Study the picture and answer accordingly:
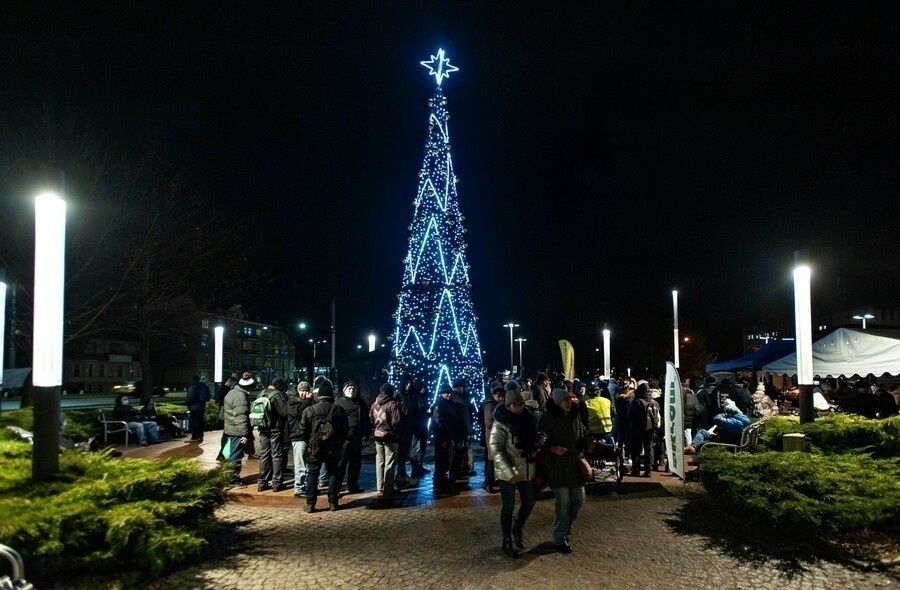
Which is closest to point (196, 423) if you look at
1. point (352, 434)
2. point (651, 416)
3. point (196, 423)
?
point (196, 423)

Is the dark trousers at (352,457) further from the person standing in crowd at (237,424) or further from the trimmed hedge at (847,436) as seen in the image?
the trimmed hedge at (847,436)

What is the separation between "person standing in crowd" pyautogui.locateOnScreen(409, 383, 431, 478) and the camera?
11.1m

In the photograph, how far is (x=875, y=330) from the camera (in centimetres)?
1750

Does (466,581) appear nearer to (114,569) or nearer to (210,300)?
(114,569)

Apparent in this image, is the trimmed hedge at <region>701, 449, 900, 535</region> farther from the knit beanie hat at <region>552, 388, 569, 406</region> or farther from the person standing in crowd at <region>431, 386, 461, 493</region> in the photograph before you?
the person standing in crowd at <region>431, 386, 461, 493</region>

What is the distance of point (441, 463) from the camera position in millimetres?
9781

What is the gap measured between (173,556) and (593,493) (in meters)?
6.20

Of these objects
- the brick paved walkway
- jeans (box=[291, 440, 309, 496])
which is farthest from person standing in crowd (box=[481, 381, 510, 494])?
jeans (box=[291, 440, 309, 496])

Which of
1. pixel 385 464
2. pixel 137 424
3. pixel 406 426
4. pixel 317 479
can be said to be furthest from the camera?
pixel 137 424

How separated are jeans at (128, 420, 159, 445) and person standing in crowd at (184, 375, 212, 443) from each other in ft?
3.04

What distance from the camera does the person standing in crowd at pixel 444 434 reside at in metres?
9.68

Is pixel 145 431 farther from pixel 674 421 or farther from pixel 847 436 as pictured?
pixel 847 436

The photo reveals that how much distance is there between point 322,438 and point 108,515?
123 inches

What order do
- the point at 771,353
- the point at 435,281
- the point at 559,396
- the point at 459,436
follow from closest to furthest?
the point at 559,396 < the point at 459,436 < the point at 435,281 < the point at 771,353
